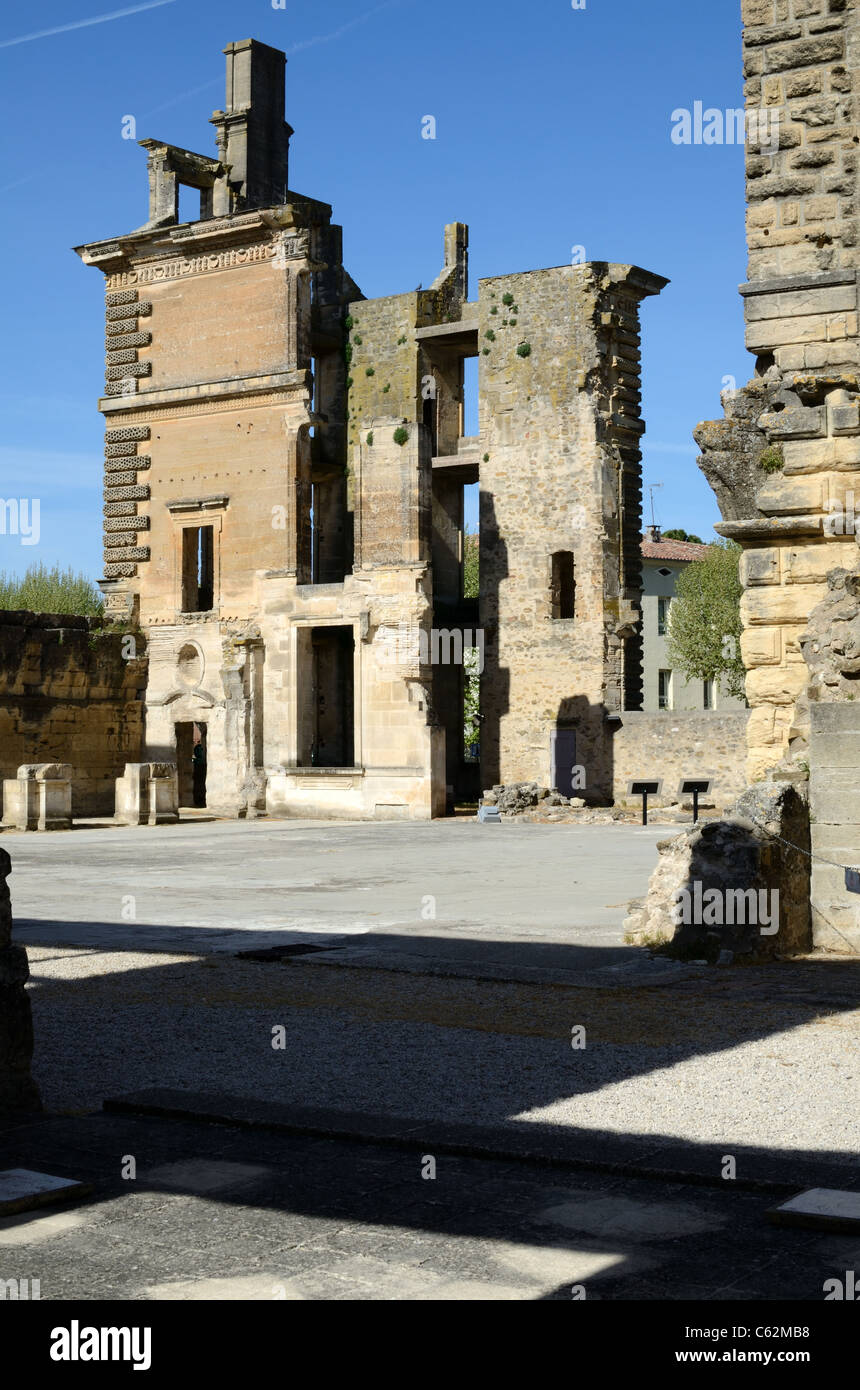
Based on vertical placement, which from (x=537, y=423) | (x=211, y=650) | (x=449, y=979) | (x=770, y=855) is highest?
(x=537, y=423)

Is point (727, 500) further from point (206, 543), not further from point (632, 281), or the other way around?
point (206, 543)

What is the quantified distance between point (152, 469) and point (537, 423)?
8296mm

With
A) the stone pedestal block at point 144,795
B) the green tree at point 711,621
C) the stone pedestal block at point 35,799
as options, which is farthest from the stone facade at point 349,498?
the green tree at point 711,621

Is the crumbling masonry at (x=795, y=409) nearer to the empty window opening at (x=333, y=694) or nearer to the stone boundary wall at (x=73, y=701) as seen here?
the stone boundary wall at (x=73, y=701)

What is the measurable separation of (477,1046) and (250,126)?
99.0ft

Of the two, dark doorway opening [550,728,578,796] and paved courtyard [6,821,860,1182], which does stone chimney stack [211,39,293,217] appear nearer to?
dark doorway opening [550,728,578,796]

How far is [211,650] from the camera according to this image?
30469 millimetres

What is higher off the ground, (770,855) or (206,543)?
(206,543)

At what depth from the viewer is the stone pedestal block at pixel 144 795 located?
85.9ft

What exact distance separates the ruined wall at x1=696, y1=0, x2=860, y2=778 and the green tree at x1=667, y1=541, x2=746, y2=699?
3509 centimetres

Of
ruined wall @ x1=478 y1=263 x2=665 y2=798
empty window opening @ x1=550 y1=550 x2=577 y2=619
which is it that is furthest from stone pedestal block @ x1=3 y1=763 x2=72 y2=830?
empty window opening @ x1=550 y1=550 x2=577 y2=619

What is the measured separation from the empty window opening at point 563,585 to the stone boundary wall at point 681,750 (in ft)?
9.66

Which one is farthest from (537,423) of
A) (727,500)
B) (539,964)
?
(539,964)
